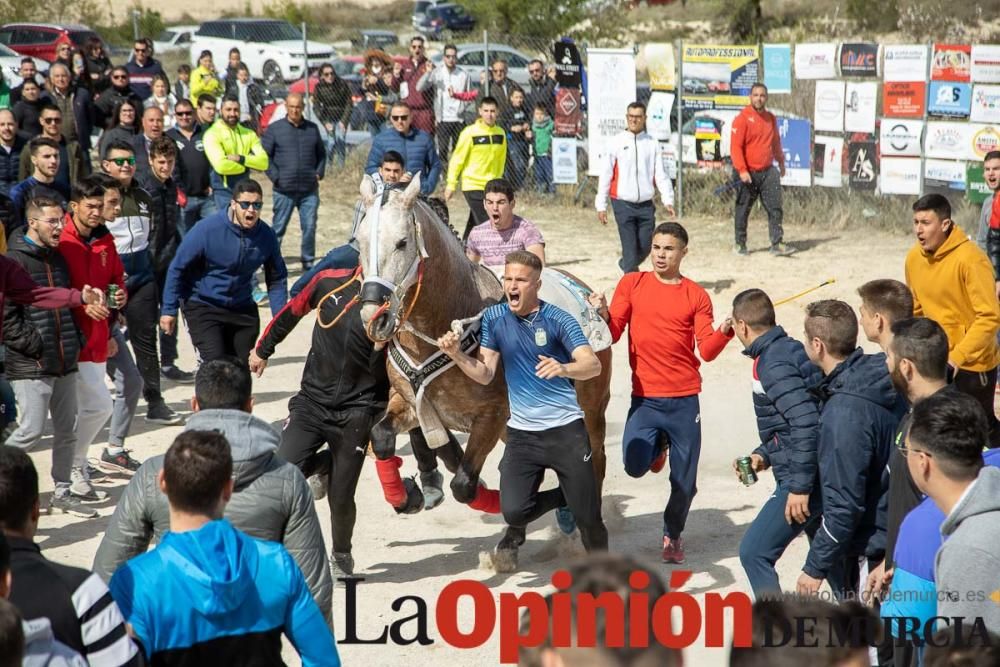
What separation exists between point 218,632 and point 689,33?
34233mm

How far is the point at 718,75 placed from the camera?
1747 centimetres

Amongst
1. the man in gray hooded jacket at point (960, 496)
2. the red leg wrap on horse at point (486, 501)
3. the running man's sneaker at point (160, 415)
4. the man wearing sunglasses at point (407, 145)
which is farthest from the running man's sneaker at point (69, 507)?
the man wearing sunglasses at point (407, 145)

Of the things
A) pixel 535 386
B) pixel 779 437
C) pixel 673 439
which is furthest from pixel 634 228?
pixel 779 437

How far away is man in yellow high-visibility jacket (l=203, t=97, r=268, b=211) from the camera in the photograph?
13.9m

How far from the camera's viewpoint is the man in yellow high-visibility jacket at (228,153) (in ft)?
45.5

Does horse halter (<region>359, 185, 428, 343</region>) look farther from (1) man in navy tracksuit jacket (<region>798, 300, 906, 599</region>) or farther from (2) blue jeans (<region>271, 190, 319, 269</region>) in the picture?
(2) blue jeans (<region>271, 190, 319, 269</region>)

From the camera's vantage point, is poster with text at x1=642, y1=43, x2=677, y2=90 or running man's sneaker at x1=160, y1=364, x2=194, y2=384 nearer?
running man's sneaker at x1=160, y1=364, x2=194, y2=384

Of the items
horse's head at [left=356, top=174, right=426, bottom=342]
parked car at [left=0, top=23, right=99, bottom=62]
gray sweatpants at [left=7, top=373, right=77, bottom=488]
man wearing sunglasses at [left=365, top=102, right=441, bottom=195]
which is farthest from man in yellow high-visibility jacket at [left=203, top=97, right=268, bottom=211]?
parked car at [left=0, top=23, right=99, bottom=62]

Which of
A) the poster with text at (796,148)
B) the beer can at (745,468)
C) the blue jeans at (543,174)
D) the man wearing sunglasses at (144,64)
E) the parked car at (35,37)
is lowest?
the beer can at (745,468)

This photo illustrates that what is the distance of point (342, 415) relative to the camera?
6957 mm

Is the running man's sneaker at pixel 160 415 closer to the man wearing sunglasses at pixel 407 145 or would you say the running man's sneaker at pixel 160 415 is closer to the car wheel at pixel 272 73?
the man wearing sunglasses at pixel 407 145

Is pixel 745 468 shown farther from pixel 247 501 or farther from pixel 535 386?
pixel 247 501

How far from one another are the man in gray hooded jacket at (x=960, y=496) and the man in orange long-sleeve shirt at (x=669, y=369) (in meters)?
3.10

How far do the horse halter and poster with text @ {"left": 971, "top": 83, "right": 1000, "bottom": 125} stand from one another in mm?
11164
